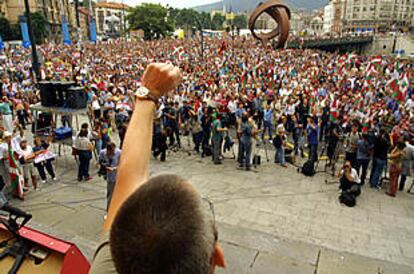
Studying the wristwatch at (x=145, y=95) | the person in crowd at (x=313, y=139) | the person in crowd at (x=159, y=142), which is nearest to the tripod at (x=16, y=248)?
the wristwatch at (x=145, y=95)

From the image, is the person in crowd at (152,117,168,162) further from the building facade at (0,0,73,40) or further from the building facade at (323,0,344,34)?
the building facade at (323,0,344,34)

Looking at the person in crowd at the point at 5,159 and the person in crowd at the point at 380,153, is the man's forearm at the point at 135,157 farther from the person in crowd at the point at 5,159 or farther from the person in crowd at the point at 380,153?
the person in crowd at the point at 380,153

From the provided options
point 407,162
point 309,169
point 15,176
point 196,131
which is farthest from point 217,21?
point 15,176

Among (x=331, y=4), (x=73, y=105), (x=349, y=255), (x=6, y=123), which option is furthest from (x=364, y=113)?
(x=331, y=4)

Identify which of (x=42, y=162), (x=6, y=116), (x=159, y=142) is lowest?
(x=159, y=142)

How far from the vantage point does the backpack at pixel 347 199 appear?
8.04 m

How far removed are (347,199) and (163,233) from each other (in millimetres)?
8308

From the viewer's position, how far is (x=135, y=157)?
1313 mm

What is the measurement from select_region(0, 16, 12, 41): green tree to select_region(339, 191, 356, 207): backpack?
64.9 meters

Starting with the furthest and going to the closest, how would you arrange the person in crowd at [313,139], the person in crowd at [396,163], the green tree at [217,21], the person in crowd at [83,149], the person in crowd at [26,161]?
1. the green tree at [217,21]
2. the person in crowd at [313,139]
3. the person in crowd at [83,149]
4. the person in crowd at [396,163]
5. the person in crowd at [26,161]

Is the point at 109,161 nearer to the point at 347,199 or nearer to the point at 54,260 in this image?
the point at 54,260

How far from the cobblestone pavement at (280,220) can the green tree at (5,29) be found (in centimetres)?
5977

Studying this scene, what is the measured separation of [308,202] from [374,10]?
449 feet

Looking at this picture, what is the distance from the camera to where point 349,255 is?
5.64 m
